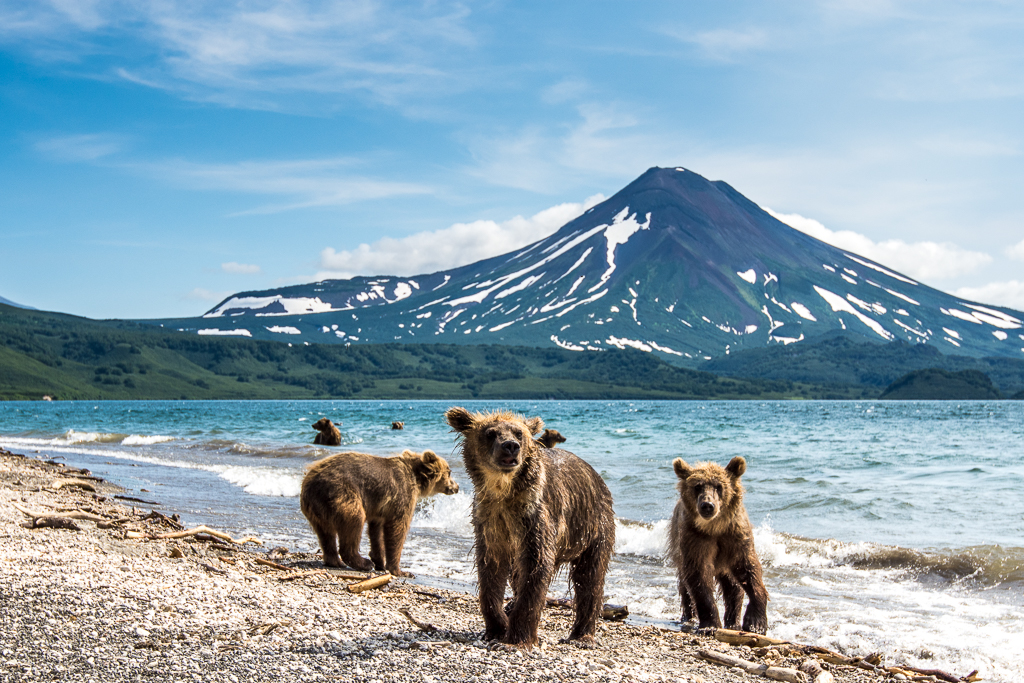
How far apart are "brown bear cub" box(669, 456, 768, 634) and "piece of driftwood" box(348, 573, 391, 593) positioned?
3275mm

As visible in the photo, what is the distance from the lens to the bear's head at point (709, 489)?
866 centimetres

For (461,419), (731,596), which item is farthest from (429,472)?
(461,419)

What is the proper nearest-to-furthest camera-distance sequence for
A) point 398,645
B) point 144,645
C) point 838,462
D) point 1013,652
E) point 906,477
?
point 144,645
point 398,645
point 1013,652
point 906,477
point 838,462

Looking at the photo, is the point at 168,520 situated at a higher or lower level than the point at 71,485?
higher

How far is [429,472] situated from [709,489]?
4.66 m

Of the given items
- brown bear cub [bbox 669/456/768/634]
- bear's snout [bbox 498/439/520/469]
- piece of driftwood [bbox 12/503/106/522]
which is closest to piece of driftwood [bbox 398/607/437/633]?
bear's snout [bbox 498/439/520/469]

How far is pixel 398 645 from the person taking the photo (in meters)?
6.28

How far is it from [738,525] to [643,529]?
6.13 meters

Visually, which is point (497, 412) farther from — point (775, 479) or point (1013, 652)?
point (775, 479)

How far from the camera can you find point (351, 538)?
10648 mm

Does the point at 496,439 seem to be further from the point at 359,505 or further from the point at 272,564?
the point at 359,505

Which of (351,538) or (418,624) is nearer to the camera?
(418,624)

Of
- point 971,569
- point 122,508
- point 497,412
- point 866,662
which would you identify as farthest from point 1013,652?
point 122,508

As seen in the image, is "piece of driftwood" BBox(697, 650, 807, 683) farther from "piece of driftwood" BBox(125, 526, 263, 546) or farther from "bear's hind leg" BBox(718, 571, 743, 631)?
"piece of driftwood" BBox(125, 526, 263, 546)
